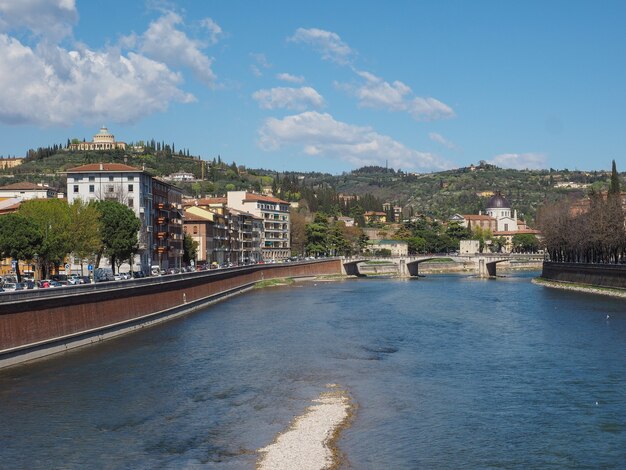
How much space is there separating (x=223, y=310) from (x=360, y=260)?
86.7 m

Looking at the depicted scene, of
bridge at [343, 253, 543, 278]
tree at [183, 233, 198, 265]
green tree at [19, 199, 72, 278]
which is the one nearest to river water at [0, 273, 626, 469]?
green tree at [19, 199, 72, 278]

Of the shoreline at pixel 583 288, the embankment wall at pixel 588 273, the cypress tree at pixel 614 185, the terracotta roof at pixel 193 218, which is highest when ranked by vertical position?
the cypress tree at pixel 614 185

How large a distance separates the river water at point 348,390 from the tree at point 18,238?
55.8 feet

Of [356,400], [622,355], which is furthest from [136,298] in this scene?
[622,355]

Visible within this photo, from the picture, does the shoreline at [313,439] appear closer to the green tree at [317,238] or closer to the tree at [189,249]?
the tree at [189,249]

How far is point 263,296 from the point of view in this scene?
10181 cm

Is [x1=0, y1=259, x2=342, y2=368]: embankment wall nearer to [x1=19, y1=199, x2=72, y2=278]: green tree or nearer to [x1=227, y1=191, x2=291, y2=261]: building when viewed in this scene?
[x1=19, y1=199, x2=72, y2=278]: green tree

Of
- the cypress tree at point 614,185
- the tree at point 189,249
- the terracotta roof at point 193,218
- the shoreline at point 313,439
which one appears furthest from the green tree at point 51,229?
the cypress tree at point 614,185

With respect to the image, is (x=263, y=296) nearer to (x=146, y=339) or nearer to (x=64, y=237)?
(x=64, y=237)

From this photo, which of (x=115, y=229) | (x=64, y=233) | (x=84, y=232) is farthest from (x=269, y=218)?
(x=64, y=233)

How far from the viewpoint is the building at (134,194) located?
107m

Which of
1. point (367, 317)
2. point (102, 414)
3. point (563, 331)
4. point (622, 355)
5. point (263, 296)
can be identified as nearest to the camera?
point (102, 414)

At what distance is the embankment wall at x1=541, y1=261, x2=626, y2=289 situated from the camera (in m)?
94.5

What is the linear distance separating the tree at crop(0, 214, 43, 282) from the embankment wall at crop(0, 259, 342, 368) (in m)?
11.9
